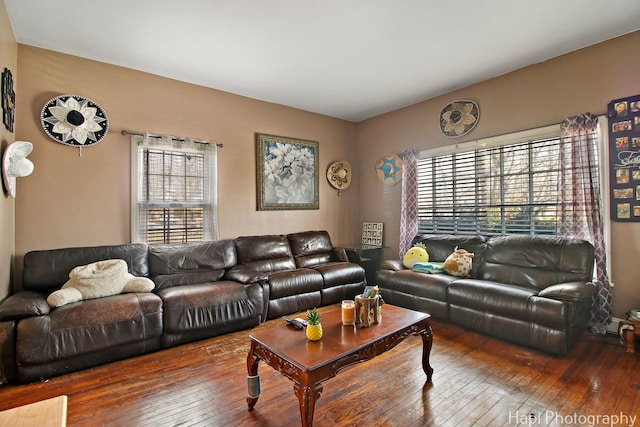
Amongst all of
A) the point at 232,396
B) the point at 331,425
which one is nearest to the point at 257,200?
the point at 232,396

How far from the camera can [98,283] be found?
274 centimetres

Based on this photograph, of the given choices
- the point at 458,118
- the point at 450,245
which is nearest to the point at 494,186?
the point at 450,245

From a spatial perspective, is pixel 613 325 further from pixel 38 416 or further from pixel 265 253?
pixel 38 416

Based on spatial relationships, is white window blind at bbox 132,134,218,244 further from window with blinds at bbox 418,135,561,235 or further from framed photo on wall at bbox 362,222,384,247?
window with blinds at bbox 418,135,561,235

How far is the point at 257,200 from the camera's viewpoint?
4449mm

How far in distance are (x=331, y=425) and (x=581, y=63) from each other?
157 inches

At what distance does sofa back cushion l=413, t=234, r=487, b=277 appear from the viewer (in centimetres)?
370

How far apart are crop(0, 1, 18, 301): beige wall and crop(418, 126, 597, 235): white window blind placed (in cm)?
451

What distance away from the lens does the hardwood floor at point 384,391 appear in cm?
185

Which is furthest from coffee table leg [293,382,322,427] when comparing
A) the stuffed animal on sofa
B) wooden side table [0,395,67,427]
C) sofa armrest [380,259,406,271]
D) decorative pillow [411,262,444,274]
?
sofa armrest [380,259,406,271]

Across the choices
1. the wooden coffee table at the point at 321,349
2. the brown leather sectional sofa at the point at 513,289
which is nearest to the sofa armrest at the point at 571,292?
the brown leather sectional sofa at the point at 513,289

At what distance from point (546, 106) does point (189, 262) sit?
427cm

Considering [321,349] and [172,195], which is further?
[172,195]

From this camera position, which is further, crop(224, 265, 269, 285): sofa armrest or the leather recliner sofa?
the leather recliner sofa
